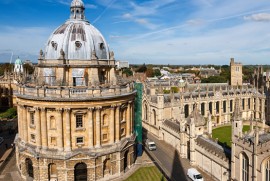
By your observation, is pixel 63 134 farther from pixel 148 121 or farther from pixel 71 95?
pixel 148 121

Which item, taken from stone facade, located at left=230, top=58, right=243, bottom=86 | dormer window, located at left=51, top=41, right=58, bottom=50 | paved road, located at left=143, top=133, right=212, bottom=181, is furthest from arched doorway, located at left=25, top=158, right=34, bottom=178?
stone facade, located at left=230, top=58, right=243, bottom=86

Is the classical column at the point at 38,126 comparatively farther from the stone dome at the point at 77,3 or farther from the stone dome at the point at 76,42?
the stone dome at the point at 77,3

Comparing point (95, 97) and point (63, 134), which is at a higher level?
point (95, 97)

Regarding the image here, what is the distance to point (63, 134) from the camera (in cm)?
2958

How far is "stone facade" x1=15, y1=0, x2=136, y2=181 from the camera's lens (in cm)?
2919

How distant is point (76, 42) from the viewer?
32.1 meters

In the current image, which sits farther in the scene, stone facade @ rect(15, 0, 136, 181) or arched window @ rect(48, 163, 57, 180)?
arched window @ rect(48, 163, 57, 180)

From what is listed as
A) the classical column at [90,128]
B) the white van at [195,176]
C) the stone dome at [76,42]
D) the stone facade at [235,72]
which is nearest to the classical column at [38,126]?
the classical column at [90,128]

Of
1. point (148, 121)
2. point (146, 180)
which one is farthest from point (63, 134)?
point (148, 121)

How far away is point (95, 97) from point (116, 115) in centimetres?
406

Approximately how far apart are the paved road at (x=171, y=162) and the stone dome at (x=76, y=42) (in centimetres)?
1629

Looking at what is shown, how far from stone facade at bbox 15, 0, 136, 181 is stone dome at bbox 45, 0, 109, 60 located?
202 mm

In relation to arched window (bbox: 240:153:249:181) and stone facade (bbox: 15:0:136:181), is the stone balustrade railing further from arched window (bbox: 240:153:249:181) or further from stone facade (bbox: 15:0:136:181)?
arched window (bbox: 240:153:249:181)

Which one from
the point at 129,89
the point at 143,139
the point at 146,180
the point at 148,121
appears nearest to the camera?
the point at 146,180
